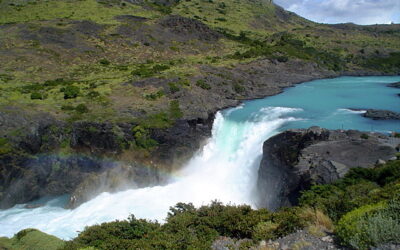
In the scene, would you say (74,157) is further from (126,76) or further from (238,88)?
(238,88)

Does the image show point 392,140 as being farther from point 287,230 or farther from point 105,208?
point 105,208

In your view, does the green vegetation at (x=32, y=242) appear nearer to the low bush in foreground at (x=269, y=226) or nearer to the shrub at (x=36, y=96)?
the low bush in foreground at (x=269, y=226)

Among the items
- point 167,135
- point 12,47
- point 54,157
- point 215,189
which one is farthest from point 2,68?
point 215,189

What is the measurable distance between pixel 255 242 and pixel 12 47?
59861 millimetres

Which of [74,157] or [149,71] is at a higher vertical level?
[149,71]

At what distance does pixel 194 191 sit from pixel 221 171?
11.3 feet

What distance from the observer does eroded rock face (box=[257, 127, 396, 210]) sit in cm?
1948

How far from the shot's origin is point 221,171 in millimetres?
29422

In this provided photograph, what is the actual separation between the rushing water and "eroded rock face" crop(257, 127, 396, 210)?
2.39 meters

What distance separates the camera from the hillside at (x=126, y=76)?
28.1 meters

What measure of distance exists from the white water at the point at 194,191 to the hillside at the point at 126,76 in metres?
1.35

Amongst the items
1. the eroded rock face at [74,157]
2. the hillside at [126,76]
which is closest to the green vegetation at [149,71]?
the hillside at [126,76]

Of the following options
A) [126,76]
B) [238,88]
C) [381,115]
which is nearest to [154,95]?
[126,76]

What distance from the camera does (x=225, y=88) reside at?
4825 centimetres
